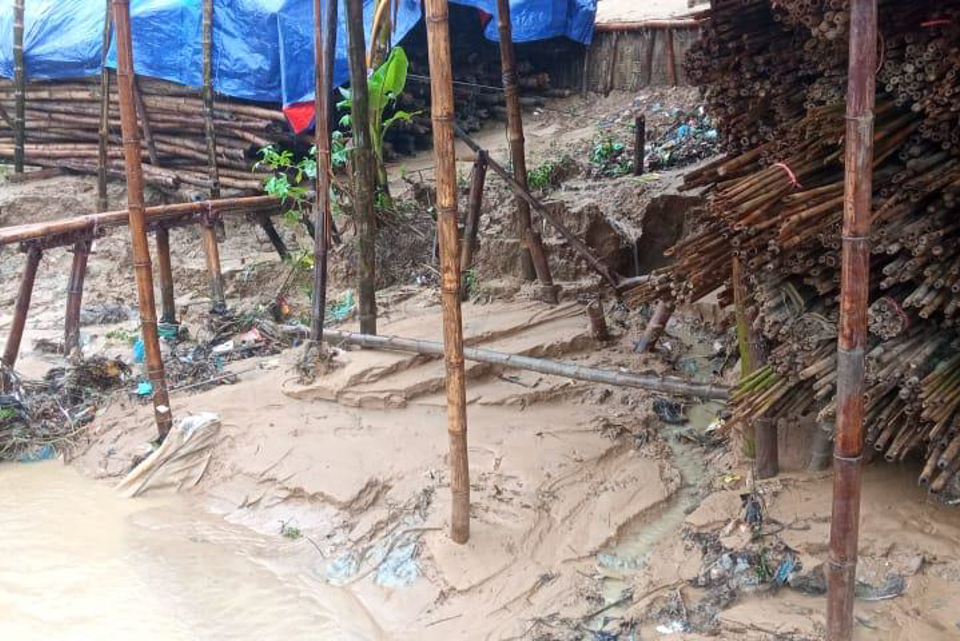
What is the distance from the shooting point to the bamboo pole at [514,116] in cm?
588

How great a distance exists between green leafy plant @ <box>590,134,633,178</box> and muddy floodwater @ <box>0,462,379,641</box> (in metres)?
5.52

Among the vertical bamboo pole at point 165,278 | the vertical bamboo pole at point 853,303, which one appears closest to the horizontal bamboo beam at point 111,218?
the vertical bamboo pole at point 165,278

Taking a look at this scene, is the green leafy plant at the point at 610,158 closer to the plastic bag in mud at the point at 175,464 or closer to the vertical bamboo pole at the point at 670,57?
the vertical bamboo pole at the point at 670,57

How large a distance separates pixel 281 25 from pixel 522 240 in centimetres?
444

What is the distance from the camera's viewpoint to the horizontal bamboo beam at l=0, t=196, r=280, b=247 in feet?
18.2

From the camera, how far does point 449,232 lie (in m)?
3.62

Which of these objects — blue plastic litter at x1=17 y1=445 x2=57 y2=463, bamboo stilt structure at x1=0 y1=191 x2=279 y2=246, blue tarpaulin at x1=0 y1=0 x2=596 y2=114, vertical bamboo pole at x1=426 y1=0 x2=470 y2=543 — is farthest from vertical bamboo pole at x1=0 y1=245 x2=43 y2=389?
blue tarpaulin at x1=0 y1=0 x2=596 y2=114

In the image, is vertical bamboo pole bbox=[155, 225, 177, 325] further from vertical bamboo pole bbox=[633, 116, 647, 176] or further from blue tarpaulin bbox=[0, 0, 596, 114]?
vertical bamboo pole bbox=[633, 116, 647, 176]

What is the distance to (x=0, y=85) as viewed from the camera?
34.9 ft

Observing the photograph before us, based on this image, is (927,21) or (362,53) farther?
(362,53)

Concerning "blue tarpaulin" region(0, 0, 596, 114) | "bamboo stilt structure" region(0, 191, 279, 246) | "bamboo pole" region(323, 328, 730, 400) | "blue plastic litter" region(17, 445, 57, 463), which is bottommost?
"blue plastic litter" region(17, 445, 57, 463)

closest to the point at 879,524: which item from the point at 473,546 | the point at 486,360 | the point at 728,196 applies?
the point at 728,196

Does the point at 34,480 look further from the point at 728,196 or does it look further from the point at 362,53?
the point at 728,196

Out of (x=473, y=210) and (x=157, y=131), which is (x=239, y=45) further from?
(x=473, y=210)
